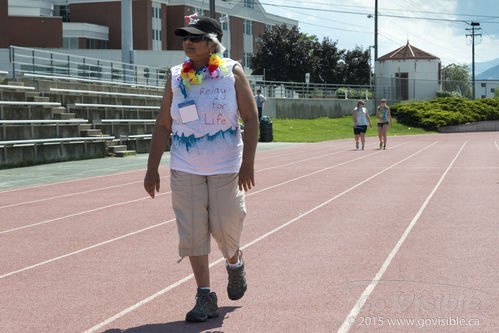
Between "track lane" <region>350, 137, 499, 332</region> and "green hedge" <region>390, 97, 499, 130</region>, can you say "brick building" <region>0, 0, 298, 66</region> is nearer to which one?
"green hedge" <region>390, 97, 499, 130</region>

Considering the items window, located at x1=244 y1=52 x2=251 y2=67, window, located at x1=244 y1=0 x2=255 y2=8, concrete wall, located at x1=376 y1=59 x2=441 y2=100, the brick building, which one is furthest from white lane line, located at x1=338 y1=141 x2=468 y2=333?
window, located at x1=244 y1=0 x2=255 y2=8

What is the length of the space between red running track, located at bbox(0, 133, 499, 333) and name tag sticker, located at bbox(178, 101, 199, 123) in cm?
136

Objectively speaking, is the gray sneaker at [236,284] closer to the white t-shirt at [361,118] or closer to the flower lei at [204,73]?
the flower lei at [204,73]

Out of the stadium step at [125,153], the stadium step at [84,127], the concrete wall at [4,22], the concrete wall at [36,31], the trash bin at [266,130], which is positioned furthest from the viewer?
the concrete wall at [36,31]

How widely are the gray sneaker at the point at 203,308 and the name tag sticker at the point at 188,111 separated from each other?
Answer: 3.84ft

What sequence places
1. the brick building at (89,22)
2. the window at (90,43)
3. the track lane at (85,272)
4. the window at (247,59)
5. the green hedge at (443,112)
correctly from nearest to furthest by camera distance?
the track lane at (85,272)
the green hedge at (443,112)
the brick building at (89,22)
the window at (90,43)
the window at (247,59)

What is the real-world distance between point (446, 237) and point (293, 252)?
73.9 inches

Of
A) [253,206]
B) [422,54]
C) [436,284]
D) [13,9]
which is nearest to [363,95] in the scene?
[422,54]

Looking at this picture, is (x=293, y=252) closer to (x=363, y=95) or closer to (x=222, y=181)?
(x=222, y=181)

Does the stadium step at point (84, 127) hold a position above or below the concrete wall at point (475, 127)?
above

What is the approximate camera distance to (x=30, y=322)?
16.1 feet

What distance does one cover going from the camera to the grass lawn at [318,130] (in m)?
36.2

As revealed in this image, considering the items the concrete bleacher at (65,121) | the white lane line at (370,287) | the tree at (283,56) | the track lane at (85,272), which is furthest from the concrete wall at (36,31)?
the track lane at (85,272)

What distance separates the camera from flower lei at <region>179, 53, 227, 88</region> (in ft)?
16.0
